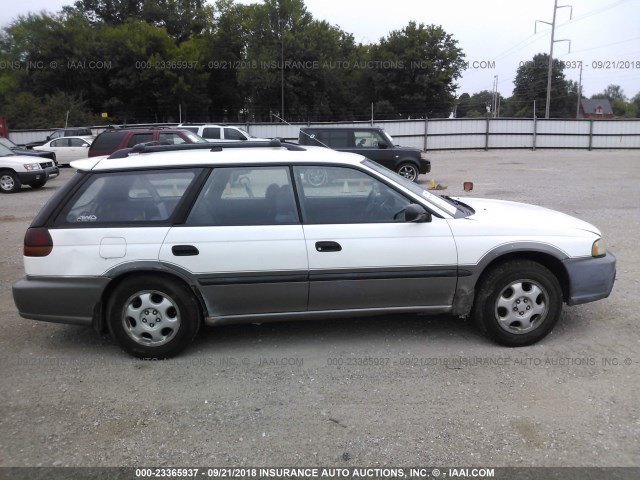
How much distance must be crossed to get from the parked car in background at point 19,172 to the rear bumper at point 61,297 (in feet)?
40.8

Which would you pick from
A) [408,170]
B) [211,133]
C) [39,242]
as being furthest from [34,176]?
[39,242]

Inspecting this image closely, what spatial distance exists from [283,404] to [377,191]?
72.2 inches

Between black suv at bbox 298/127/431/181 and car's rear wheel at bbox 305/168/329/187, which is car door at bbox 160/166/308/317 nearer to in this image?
car's rear wheel at bbox 305/168/329/187

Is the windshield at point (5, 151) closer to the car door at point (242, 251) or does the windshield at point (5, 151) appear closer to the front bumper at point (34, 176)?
the front bumper at point (34, 176)

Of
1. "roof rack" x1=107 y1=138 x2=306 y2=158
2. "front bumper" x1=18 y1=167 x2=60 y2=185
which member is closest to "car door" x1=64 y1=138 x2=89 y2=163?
"front bumper" x1=18 y1=167 x2=60 y2=185

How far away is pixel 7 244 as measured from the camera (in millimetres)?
8312

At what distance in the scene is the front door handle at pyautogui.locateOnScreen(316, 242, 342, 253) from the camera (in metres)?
4.14

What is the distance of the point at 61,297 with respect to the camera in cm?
416

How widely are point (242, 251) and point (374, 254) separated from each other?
1.02m

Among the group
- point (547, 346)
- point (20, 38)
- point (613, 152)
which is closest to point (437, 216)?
point (547, 346)

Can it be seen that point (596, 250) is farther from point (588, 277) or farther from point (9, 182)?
point (9, 182)

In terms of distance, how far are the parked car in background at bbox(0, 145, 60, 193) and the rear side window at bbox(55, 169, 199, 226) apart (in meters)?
12.5

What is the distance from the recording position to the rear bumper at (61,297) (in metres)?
4.12

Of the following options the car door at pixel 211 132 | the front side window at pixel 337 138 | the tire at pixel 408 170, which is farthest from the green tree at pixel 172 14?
the tire at pixel 408 170
